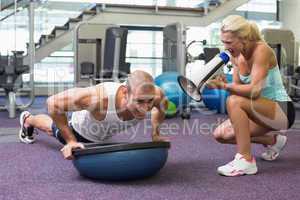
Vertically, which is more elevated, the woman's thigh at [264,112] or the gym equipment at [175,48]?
the gym equipment at [175,48]

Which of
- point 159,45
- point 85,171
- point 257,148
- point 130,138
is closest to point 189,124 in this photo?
point 130,138

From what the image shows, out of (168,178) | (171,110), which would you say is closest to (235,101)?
(168,178)

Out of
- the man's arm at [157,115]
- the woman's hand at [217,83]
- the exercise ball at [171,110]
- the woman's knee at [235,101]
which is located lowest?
the exercise ball at [171,110]

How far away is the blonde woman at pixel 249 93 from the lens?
2.02 meters

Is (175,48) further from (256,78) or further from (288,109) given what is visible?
(256,78)

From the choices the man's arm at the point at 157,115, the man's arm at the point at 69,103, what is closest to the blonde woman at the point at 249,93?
the man's arm at the point at 157,115

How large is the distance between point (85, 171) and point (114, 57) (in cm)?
284

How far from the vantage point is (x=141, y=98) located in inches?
68.8

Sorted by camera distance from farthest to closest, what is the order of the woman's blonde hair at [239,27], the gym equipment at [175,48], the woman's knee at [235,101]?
the gym equipment at [175,48] → the woman's knee at [235,101] → the woman's blonde hair at [239,27]

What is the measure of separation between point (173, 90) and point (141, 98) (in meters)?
2.64

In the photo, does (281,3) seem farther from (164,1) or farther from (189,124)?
(189,124)

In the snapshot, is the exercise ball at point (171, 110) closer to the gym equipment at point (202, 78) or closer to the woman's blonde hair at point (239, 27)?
the gym equipment at point (202, 78)

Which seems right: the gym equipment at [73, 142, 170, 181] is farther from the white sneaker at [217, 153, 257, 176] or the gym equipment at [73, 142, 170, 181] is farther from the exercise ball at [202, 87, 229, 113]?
the exercise ball at [202, 87, 229, 113]

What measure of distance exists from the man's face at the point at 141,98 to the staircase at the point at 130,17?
496 centimetres
